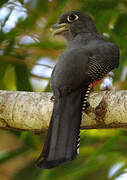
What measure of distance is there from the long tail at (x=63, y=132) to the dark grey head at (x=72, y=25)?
117cm

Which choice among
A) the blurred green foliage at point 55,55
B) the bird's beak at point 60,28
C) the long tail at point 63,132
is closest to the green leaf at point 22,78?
the blurred green foliage at point 55,55

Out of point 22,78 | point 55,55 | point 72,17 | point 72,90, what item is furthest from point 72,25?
point 72,90

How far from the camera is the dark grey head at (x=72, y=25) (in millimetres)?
4684

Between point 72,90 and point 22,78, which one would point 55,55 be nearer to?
point 22,78

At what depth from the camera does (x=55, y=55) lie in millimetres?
5727

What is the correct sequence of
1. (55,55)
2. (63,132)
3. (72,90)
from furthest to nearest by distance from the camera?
(55,55)
(72,90)
(63,132)

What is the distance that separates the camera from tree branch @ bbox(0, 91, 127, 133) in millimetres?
3539

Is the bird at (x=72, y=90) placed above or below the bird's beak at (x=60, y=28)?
below

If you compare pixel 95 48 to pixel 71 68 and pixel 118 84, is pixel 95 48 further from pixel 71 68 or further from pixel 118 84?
pixel 118 84

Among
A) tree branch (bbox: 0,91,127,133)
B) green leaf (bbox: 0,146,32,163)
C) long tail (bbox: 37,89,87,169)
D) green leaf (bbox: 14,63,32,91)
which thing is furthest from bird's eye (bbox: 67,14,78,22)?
green leaf (bbox: 0,146,32,163)

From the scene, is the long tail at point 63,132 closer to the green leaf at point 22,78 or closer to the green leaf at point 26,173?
the green leaf at point 22,78

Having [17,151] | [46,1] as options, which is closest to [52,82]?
[17,151]

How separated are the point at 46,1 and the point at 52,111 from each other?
2.35 m

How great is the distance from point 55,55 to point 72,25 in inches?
41.3
